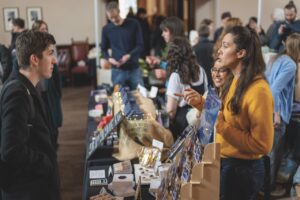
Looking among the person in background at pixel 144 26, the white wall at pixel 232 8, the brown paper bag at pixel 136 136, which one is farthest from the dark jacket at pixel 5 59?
the white wall at pixel 232 8

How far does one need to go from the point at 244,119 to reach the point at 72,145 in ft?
10.6

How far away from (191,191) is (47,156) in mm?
724

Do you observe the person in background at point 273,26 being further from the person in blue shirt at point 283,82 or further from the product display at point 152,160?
the product display at point 152,160

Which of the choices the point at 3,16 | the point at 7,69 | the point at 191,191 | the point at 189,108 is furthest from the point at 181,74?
the point at 3,16

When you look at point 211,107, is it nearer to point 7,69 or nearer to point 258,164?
point 258,164

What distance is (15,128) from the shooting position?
1593mm

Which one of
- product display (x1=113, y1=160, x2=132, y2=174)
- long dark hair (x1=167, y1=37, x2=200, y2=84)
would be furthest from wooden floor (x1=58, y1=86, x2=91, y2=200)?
long dark hair (x1=167, y1=37, x2=200, y2=84)

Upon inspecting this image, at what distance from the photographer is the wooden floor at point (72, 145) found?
3.60 metres

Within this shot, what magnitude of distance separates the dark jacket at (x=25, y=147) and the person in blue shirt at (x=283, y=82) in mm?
1932

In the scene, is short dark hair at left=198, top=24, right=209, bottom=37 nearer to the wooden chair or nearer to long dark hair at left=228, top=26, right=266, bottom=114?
long dark hair at left=228, top=26, right=266, bottom=114

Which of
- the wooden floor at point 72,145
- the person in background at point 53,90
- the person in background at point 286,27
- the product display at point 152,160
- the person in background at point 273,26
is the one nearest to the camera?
the product display at point 152,160

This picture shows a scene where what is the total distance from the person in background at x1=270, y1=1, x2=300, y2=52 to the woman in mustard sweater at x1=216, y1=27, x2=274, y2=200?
3228 mm

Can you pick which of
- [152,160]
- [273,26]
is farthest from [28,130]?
[273,26]

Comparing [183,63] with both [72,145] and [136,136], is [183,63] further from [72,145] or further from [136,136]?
[72,145]
